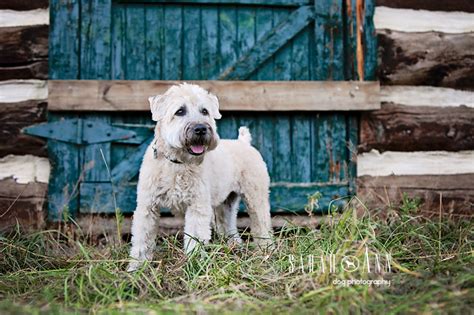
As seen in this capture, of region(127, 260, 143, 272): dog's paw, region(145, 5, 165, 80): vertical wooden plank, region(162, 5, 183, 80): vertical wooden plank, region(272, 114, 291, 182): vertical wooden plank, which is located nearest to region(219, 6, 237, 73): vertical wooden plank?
region(162, 5, 183, 80): vertical wooden plank

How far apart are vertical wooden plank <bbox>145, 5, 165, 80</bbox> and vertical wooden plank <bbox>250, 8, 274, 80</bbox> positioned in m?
0.85

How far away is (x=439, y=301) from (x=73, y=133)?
3.39 meters

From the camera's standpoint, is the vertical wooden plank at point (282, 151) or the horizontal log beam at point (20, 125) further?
the vertical wooden plank at point (282, 151)

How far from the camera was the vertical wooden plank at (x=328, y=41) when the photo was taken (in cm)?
549

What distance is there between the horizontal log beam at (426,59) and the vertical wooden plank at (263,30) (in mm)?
992

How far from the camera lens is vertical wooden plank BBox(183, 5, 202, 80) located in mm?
5363

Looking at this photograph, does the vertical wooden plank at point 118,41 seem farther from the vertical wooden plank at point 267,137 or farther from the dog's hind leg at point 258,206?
the dog's hind leg at point 258,206

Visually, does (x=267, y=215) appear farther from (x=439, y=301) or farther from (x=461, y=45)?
(x=461, y=45)

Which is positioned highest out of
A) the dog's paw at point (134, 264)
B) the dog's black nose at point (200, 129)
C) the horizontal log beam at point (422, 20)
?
the horizontal log beam at point (422, 20)

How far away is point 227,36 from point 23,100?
184 centimetres

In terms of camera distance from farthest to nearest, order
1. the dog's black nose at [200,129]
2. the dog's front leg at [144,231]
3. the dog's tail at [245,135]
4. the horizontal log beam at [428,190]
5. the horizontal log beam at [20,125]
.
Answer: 1. the horizontal log beam at [428,190]
2. the horizontal log beam at [20,125]
3. the dog's tail at [245,135]
4. the dog's front leg at [144,231]
5. the dog's black nose at [200,129]

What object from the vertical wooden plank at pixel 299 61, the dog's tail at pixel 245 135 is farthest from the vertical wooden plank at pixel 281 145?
the dog's tail at pixel 245 135

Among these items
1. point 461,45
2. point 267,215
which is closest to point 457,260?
point 267,215

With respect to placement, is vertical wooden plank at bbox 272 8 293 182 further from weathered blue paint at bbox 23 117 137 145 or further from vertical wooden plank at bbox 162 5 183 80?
weathered blue paint at bbox 23 117 137 145
